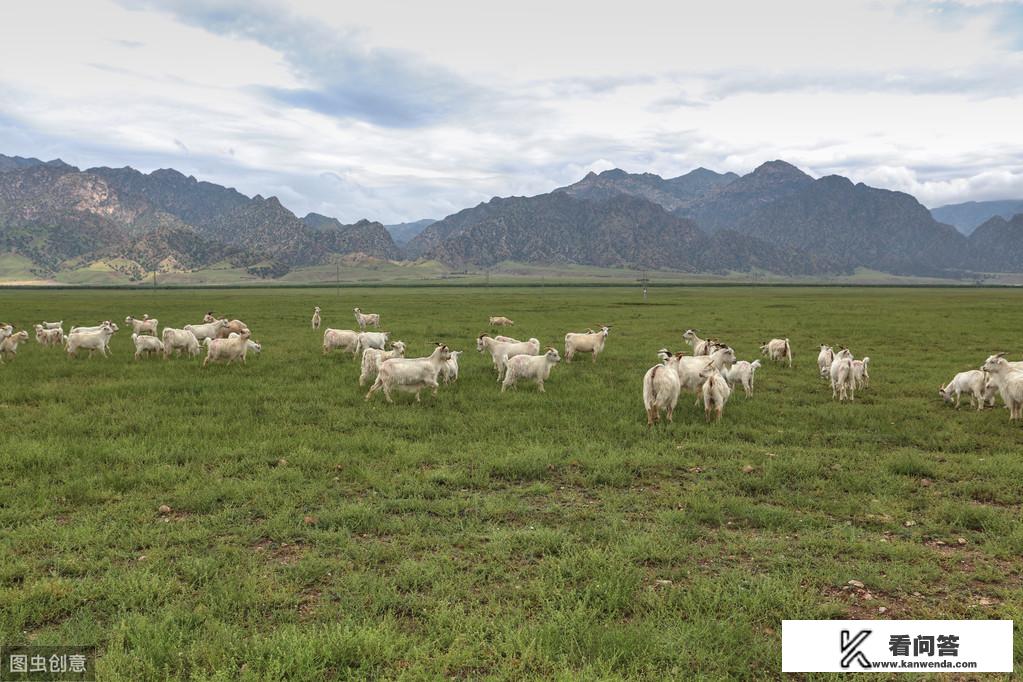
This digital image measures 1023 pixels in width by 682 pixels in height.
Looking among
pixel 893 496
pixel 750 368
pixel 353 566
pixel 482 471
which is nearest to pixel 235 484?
pixel 353 566

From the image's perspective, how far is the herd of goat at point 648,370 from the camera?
1481cm

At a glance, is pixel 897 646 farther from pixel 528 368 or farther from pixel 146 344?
pixel 146 344

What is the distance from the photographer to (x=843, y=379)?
17672 mm

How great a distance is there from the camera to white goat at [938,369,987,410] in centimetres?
1602

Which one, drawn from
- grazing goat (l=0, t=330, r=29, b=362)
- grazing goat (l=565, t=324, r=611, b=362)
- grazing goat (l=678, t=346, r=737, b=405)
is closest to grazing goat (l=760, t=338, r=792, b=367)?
grazing goat (l=565, t=324, r=611, b=362)

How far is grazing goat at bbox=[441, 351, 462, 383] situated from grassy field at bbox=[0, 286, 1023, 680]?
2009 millimetres

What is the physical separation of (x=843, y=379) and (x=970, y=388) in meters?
3.32

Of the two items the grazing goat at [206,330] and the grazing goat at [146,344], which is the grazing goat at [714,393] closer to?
the grazing goat at [146,344]

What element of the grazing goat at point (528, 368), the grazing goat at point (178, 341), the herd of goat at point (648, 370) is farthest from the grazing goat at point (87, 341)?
the grazing goat at point (528, 368)

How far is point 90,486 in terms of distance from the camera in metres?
9.74

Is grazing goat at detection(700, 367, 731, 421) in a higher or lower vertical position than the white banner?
higher

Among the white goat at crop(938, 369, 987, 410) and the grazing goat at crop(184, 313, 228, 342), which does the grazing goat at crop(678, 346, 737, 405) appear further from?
the grazing goat at crop(184, 313, 228, 342)

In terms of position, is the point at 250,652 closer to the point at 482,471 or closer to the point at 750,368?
the point at 482,471

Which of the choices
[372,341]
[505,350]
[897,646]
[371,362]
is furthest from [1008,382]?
[372,341]
